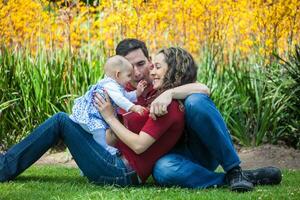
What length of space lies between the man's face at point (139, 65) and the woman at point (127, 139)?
0.87 feet

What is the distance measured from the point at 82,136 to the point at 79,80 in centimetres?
319

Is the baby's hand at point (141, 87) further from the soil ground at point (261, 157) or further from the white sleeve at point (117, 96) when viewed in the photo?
the soil ground at point (261, 157)

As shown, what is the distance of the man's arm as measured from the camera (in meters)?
4.59

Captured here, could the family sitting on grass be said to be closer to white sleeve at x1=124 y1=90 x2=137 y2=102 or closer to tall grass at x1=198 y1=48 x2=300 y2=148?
white sleeve at x1=124 y1=90 x2=137 y2=102

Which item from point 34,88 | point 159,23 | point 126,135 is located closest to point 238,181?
point 126,135

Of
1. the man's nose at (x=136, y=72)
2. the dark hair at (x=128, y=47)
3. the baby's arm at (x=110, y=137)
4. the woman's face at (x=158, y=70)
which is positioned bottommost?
the baby's arm at (x=110, y=137)

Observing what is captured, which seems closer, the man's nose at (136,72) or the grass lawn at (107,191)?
the grass lawn at (107,191)

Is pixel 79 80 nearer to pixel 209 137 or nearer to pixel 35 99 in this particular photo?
pixel 35 99

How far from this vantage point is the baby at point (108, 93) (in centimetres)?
495

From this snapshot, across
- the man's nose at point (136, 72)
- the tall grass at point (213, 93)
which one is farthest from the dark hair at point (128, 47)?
the tall grass at point (213, 93)

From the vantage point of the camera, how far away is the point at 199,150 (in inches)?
194

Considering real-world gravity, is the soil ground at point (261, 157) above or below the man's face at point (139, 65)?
below

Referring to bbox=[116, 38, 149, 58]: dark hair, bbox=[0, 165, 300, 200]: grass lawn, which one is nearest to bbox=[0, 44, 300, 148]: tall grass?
bbox=[0, 165, 300, 200]: grass lawn

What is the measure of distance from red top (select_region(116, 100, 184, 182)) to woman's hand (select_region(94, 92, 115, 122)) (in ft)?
0.35
